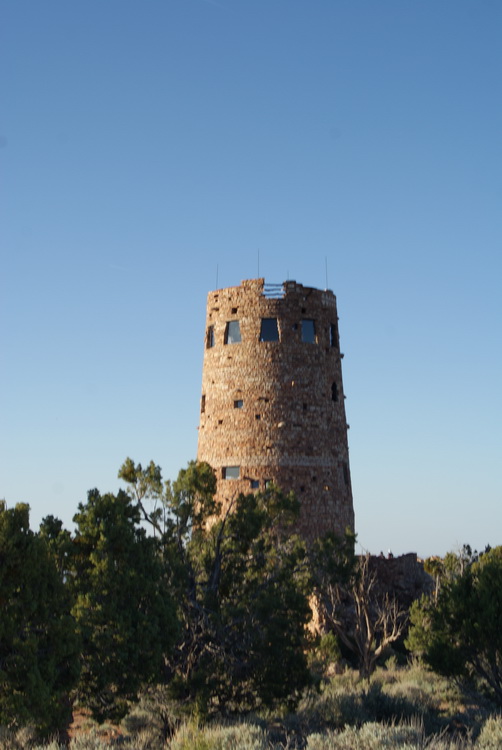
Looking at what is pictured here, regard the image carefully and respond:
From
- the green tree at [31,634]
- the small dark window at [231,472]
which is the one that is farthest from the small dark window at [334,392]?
the green tree at [31,634]

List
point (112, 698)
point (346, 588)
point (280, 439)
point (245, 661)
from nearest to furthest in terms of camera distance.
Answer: point (112, 698), point (245, 661), point (346, 588), point (280, 439)

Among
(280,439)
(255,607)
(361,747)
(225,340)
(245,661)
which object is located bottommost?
(361,747)

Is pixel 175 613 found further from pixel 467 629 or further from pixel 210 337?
pixel 210 337

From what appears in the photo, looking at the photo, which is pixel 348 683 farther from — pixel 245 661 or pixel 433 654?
pixel 245 661

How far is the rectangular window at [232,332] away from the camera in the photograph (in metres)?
39.9

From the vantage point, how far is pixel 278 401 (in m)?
38.5

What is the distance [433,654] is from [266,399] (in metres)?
15.4

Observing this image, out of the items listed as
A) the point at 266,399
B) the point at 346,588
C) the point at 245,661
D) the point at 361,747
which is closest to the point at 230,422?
the point at 266,399

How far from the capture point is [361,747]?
14766mm

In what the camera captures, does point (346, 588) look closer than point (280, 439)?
Yes

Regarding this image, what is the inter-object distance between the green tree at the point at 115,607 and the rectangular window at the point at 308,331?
18861 millimetres

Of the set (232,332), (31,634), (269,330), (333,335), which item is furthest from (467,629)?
(232,332)

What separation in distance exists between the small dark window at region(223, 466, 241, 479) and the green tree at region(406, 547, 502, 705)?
41.0 feet

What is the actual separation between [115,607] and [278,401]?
1923 cm
